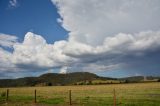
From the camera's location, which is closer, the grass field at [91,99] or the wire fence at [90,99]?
the wire fence at [90,99]

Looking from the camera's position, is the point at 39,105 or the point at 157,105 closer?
the point at 157,105

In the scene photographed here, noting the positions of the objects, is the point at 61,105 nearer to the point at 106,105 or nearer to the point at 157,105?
the point at 106,105

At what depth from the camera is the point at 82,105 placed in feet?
89.4

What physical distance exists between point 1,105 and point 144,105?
52.2 ft

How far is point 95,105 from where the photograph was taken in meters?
27.5

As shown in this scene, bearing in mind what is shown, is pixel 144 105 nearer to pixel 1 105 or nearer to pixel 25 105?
pixel 25 105

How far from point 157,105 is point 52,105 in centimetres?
1125

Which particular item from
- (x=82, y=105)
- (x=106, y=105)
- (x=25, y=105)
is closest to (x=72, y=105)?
(x=82, y=105)

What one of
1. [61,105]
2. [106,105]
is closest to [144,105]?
[106,105]

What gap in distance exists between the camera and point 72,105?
2769cm

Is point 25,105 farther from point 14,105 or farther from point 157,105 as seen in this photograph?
point 157,105

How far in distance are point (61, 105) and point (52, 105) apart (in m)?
1.11

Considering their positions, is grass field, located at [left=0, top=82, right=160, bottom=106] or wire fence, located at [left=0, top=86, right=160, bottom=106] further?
grass field, located at [left=0, top=82, right=160, bottom=106]

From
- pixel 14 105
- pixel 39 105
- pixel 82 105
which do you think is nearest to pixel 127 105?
pixel 82 105
